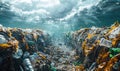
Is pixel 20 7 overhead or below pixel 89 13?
overhead

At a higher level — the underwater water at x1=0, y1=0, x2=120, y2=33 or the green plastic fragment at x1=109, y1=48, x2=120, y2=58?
the underwater water at x1=0, y1=0, x2=120, y2=33

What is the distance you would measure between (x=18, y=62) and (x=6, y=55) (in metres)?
1.25

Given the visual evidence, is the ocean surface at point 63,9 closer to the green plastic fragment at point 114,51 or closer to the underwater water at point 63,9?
the underwater water at point 63,9

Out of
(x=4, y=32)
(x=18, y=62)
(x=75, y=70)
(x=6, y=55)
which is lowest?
(x=75, y=70)

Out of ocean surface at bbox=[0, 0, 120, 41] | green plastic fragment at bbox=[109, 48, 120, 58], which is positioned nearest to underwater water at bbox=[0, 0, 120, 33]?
ocean surface at bbox=[0, 0, 120, 41]

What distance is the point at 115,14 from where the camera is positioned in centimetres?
3145

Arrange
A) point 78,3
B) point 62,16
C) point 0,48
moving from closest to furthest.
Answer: point 0,48, point 78,3, point 62,16

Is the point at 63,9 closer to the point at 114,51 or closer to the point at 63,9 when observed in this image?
the point at 63,9

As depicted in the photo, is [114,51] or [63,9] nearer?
[114,51]

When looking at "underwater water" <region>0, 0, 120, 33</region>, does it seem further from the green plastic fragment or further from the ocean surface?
the green plastic fragment

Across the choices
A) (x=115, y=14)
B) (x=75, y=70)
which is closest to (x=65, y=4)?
(x=115, y=14)

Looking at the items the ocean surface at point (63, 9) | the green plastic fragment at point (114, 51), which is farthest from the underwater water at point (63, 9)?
the green plastic fragment at point (114, 51)

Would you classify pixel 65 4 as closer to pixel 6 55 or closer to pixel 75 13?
pixel 75 13

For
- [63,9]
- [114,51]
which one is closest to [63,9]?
[63,9]
